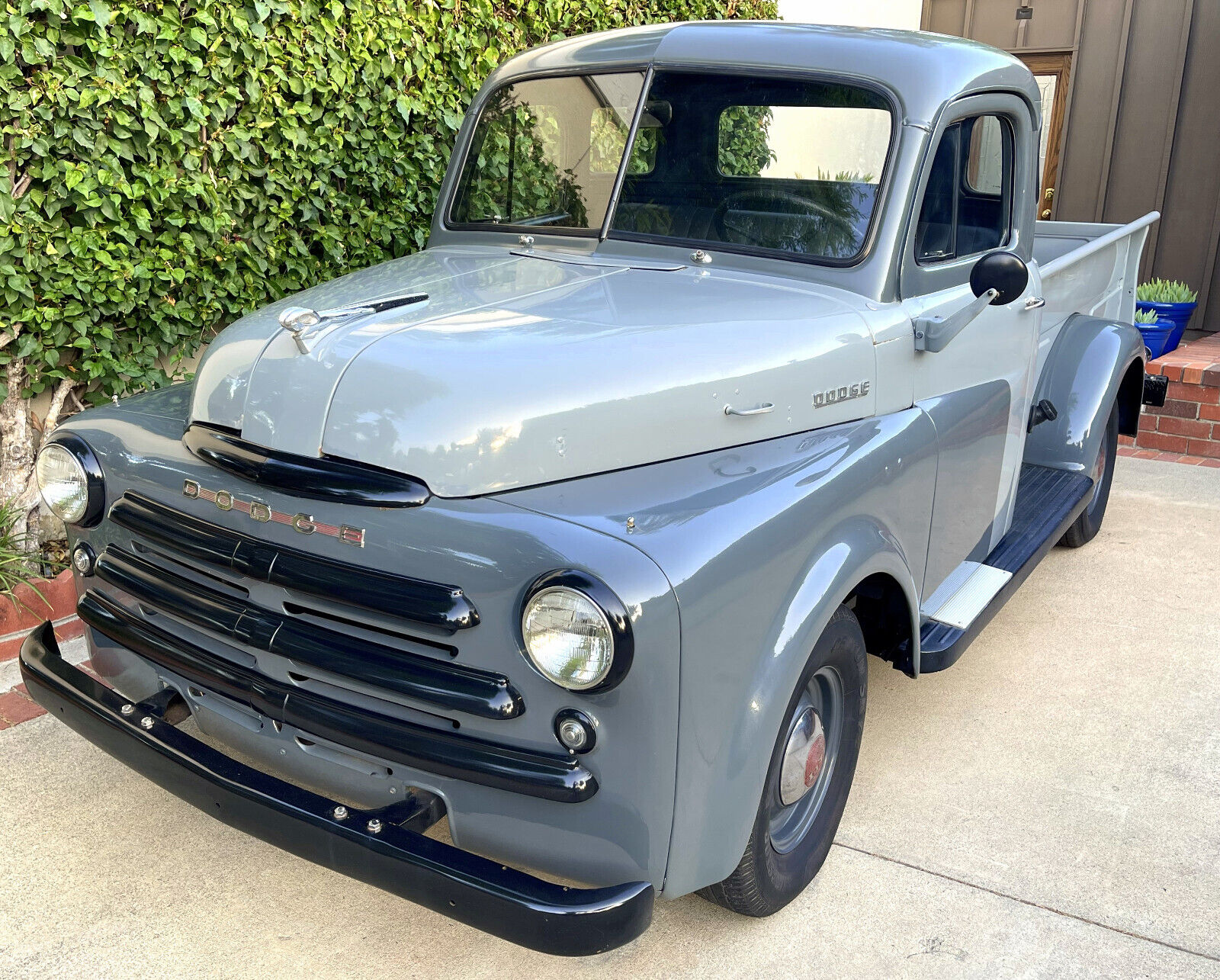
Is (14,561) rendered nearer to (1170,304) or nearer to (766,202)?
(766,202)

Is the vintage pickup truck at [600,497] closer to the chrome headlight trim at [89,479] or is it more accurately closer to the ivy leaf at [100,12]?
the chrome headlight trim at [89,479]

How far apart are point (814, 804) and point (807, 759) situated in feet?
0.66

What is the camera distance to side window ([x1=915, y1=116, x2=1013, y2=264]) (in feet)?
9.13

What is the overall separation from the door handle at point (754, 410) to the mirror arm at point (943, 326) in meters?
0.59

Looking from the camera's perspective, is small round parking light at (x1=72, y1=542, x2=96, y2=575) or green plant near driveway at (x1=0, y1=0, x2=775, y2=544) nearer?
small round parking light at (x1=72, y1=542, x2=96, y2=575)

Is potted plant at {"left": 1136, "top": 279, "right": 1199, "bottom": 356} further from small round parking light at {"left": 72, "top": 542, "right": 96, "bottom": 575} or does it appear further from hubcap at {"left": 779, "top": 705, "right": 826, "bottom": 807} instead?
small round parking light at {"left": 72, "top": 542, "right": 96, "bottom": 575}

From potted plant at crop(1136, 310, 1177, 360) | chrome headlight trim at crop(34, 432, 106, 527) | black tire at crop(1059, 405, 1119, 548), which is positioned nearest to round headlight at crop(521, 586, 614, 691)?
chrome headlight trim at crop(34, 432, 106, 527)

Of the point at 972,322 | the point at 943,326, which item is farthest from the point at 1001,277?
the point at 972,322

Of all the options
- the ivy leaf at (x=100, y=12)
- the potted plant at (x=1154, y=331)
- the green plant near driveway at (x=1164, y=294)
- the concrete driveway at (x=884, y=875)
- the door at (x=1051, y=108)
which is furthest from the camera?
the door at (x=1051, y=108)

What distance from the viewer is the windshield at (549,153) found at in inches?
115

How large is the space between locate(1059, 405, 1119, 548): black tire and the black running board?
585 mm

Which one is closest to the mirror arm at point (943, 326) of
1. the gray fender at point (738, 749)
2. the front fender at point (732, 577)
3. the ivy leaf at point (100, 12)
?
the front fender at point (732, 577)

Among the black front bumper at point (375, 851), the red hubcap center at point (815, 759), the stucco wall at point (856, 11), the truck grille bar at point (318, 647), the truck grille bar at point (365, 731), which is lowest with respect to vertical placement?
the red hubcap center at point (815, 759)

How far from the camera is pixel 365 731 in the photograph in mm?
1883
